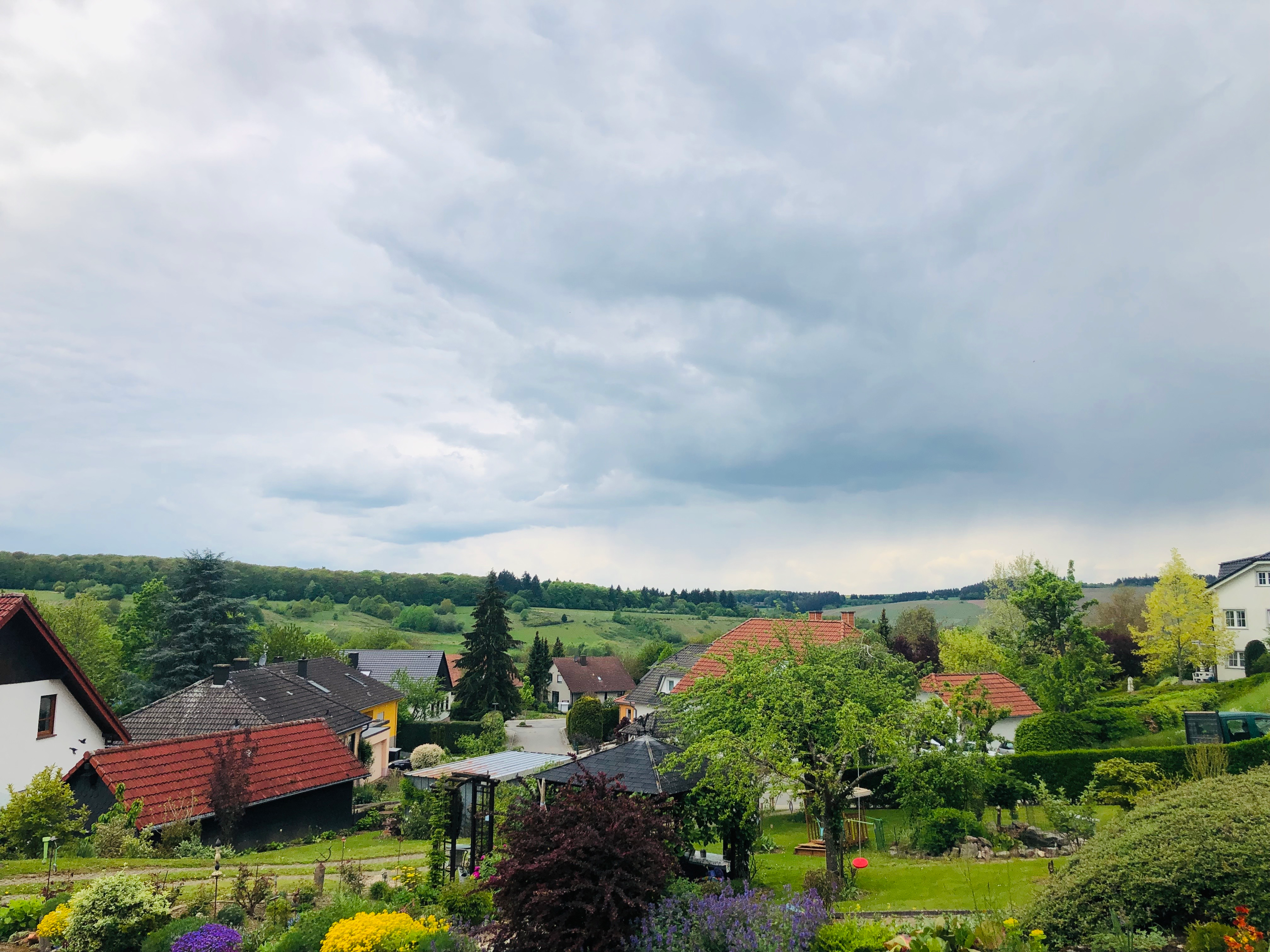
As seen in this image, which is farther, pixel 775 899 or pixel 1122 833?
pixel 775 899

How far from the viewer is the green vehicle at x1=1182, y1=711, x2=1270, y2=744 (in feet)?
75.3

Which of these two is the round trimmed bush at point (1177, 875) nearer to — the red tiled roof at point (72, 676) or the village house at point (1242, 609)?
the red tiled roof at point (72, 676)

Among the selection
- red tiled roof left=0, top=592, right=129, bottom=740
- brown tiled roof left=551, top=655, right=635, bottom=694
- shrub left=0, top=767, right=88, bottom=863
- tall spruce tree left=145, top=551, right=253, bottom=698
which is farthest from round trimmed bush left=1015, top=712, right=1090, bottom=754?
brown tiled roof left=551, top=655, right=635, bottom=694

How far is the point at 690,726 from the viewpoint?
51.2 feet

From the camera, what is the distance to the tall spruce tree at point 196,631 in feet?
139

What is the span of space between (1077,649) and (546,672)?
174 ft

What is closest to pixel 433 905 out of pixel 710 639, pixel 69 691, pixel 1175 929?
pixel 1175 929

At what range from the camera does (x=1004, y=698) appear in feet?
111

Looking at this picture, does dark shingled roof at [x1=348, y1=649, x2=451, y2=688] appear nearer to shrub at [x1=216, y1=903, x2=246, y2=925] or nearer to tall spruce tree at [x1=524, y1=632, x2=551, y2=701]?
tall spruce tree at [x1=524, y1=632, x2=551, y2=701]

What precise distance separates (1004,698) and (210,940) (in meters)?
34.2

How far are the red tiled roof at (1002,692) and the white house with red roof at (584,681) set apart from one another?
47031 mm

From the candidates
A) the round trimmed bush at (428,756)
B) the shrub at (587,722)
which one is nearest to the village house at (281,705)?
the round trimmed bush at (428,756)

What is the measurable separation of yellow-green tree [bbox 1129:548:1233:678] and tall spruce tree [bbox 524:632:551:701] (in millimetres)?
51474

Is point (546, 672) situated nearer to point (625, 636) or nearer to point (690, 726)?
point (625, 636)
